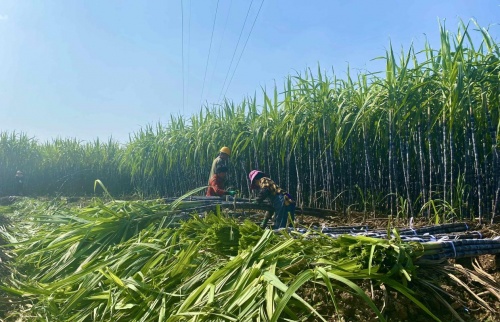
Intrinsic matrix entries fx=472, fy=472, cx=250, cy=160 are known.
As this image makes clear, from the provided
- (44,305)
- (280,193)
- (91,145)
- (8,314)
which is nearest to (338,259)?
(44,305)

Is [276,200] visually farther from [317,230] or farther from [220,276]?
[220,276]

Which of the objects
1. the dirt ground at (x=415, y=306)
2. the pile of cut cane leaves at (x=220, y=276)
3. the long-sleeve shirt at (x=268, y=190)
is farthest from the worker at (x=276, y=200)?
the dirt ground at (x=415, y=306)

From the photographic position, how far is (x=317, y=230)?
8.34ft

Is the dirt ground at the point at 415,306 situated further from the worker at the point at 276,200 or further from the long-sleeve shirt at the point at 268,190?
the long-sleeve shirt at the point at 268,190

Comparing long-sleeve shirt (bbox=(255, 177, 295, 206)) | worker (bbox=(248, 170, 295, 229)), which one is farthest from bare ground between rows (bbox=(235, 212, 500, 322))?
long-sleeve shirt (bbox=(255, 177, 295, 206))

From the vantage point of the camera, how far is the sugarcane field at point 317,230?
6.07 ft

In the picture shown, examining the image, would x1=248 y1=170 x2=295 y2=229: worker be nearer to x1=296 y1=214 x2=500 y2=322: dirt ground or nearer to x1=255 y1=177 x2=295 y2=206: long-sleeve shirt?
x1=255 y1=177 x2=295 y2=206: long-sleeve shirt

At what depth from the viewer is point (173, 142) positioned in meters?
10.3

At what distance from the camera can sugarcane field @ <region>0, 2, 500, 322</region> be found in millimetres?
1849

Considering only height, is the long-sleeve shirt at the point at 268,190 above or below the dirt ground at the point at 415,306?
above

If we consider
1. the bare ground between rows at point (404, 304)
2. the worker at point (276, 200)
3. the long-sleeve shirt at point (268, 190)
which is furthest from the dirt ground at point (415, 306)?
the long-sleeve shirt at point (268, 190)

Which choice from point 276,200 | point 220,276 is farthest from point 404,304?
point 276,200

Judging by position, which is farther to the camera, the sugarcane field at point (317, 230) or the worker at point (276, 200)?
the worker at point (276, 200)

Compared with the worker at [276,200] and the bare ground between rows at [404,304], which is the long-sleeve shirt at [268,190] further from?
the bare ground between rows at [404,304]
